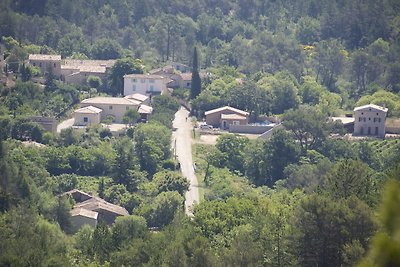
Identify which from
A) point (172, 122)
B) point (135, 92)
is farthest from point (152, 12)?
point (172, 122)

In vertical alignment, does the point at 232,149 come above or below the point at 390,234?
below

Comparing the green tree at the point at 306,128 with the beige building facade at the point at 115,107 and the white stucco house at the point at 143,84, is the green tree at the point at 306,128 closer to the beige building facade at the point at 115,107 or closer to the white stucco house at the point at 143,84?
the beige building facade at the point at 115,107

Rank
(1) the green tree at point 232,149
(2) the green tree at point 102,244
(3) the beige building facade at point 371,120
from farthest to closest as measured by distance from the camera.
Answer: (3) the beige building facade at point 371,120 < (1) the green tree at point 232,149 < (2) the green tree at point 102,244

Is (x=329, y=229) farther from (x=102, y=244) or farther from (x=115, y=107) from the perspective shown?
(x=115, y=107)

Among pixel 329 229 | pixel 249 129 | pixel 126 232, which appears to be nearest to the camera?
pixel 329 229

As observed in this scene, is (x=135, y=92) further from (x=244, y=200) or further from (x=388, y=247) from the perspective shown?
(x=388, y=247)

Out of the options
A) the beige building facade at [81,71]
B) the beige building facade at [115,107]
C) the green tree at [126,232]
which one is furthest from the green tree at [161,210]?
the beige building facade at [81,71]

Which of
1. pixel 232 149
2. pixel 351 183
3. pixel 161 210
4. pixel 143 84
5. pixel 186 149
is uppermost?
pixel 351 183

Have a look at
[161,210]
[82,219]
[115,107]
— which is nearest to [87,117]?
[115,107]

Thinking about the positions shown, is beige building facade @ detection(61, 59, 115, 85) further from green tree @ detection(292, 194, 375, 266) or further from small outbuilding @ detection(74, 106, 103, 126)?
green tree @ detection(292, 194, 375, 266)
